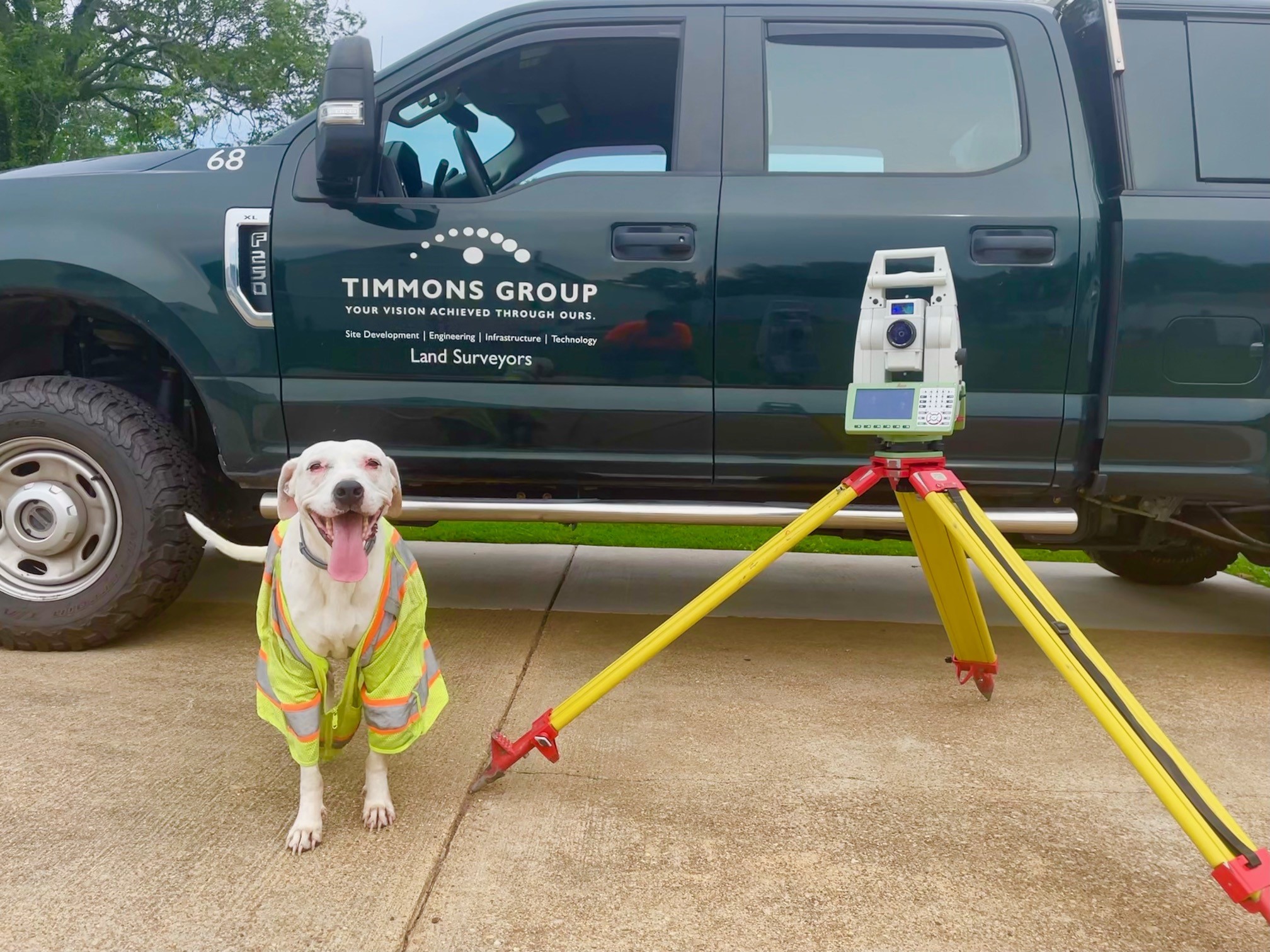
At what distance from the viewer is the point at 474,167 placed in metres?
3.71

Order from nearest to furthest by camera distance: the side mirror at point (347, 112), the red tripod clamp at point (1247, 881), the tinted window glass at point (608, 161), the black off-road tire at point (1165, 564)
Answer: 1. the red tripod clamp at point (1247, 881)
2. the side mirror at point (347, 112)
3. the tinted window glass at point (608, 161)
4. the black off-road tire at point (1165, 564)

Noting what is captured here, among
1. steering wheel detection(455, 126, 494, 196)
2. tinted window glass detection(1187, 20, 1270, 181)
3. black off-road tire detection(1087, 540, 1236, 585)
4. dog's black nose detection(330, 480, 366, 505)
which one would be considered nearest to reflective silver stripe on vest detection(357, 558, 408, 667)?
dog's black nose detection(330, 480, 366, 505)

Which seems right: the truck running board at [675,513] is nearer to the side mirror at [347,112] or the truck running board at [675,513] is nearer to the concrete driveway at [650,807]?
the concrete driveway at [650,807]

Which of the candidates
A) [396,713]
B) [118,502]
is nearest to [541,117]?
[118,502]

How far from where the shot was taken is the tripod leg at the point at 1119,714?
60.9 inches

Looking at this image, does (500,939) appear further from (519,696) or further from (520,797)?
(519,696)

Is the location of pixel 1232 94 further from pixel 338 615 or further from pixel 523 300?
pixel 338 615

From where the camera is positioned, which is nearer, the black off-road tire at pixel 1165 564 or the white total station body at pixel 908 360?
the white total station body at pixel 908 360

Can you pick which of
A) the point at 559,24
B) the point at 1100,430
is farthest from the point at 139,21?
the point at 1100,430

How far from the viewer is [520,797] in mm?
2160

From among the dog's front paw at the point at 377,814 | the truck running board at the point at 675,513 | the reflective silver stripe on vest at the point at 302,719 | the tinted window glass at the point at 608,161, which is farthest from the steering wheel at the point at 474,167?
the dog's front paw at the point at 377,814

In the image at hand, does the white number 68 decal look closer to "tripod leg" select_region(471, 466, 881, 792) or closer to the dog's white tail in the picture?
the dog's white tail

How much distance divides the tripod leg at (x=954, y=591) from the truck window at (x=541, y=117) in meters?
1.45

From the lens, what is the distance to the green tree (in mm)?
20750
